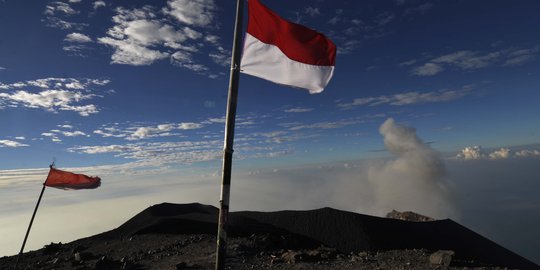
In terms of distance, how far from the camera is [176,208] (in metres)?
42.0

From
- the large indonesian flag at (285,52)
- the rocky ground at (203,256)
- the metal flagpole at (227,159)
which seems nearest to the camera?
the metal flagpole at (227,159)

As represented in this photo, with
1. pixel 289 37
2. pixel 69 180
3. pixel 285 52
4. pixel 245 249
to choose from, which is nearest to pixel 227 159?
pixel 285 52

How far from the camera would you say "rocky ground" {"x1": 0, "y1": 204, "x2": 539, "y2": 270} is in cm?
1889

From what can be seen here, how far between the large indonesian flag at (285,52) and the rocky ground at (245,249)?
1290cm

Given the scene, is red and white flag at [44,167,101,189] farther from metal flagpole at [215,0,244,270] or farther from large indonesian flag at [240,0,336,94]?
large indonesian flag at [240,0,336,94]

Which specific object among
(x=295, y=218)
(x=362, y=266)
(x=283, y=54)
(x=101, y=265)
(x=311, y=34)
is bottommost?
(x=101, y=265)

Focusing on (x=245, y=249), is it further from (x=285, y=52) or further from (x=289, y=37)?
(x=289, y=37)

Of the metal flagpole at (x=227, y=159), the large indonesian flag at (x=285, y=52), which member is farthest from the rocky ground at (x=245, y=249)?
the large indonesian flag at (x=285, y=52)

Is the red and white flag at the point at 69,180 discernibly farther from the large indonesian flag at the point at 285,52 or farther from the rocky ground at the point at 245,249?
the large indonesian flag at the point at 285,52

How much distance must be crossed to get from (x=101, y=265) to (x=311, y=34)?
2113cm

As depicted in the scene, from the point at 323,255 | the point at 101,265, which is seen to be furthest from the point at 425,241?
the point at 101,265

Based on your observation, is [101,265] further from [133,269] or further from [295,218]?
[295,218]

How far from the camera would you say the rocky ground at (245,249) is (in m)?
18.9

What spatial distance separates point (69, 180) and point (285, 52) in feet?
67.0
